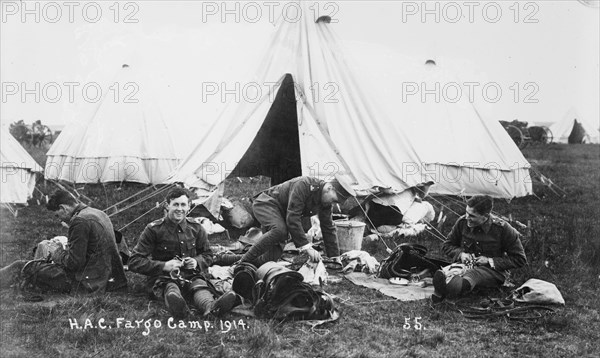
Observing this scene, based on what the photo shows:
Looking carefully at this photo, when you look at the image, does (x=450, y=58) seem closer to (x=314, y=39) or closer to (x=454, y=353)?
(x=314, y=39)

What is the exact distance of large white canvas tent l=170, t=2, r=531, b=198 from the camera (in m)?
7.13

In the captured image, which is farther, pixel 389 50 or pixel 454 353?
pixel 389 50

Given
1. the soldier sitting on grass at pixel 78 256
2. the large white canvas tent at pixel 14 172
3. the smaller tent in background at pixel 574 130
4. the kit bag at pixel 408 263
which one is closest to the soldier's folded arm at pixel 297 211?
the kit bag at pixel 408 263

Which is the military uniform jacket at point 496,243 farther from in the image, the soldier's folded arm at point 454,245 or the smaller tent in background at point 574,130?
the smaller tent in background at point 574,130

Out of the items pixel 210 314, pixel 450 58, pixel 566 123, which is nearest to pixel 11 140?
pixel 210 314

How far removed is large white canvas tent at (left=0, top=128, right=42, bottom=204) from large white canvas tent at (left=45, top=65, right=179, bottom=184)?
2.30 meters

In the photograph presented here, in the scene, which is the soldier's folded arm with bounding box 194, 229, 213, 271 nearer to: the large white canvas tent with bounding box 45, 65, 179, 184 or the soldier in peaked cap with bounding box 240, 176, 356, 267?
the soldier in peaked cap with bounding box 240, 176, 356, 267

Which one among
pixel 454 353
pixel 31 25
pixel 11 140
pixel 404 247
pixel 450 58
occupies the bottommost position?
pixel 454 353

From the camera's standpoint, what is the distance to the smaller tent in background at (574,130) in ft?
87.1

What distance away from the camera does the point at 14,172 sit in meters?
8.45

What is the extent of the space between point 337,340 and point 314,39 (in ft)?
17.9

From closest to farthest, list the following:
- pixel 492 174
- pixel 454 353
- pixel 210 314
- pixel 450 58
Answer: pixel 454 353 → pixel 210 314 → pixel 492 174 → pixel 450 58

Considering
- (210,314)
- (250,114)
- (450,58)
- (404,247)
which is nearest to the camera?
(210,314)

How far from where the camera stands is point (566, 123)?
27312 millimetres
